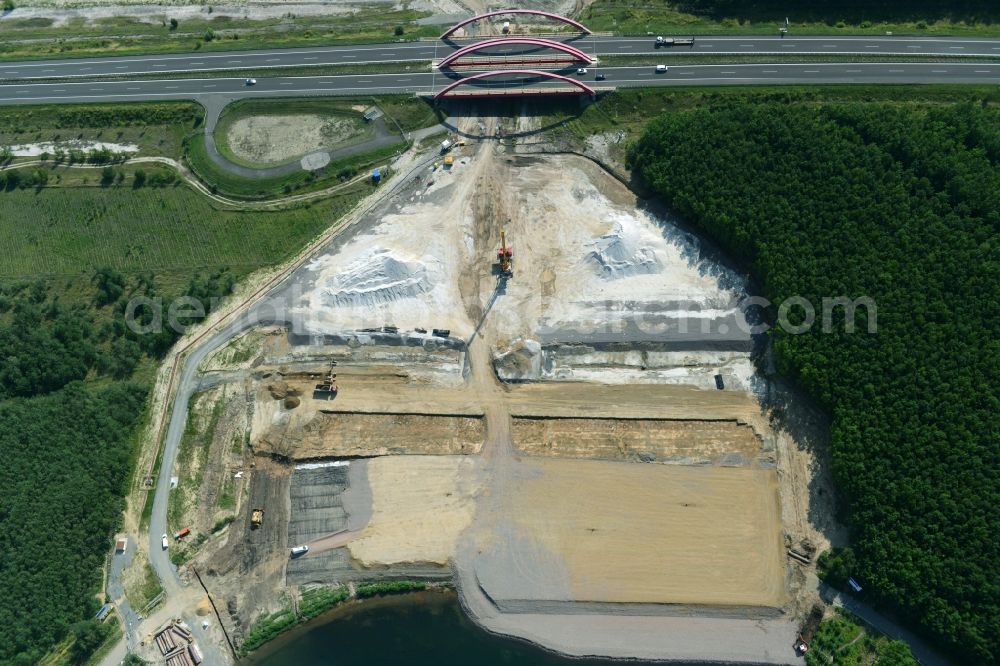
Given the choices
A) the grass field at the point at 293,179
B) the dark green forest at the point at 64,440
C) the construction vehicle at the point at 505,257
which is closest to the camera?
the dark green forest at the point at 64,440

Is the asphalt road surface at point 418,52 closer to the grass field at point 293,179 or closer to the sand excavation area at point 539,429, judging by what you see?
the grass field at point 293,179

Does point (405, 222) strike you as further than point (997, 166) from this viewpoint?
Yes

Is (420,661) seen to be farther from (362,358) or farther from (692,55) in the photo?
(692,55)

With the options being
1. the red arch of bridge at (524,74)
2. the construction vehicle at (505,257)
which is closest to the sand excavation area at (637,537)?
the construction vehicle at (505,257)

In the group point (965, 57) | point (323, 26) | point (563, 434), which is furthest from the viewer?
point (323, 26)

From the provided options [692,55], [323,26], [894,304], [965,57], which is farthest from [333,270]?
[965,57]
